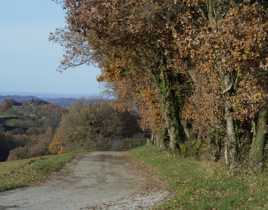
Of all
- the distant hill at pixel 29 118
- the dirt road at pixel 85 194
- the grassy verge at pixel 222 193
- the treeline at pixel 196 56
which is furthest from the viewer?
the distant hill at pixel 29 118

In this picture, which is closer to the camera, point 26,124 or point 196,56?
point 196,56

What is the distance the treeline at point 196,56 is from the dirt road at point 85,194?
160 inches

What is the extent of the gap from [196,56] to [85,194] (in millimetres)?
6011

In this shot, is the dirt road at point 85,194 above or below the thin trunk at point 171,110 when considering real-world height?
below

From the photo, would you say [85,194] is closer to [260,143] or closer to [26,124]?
[260,143]

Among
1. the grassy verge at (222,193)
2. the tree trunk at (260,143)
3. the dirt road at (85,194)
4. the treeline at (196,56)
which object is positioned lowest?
the dirt road at (85,194)

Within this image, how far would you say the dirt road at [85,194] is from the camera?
16.5 m

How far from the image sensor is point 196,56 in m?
20.8

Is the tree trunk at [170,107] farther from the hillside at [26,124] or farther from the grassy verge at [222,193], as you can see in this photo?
the hillside at [26,124]

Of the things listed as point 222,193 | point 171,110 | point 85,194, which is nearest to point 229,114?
point 85,194

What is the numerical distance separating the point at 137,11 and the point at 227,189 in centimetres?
978

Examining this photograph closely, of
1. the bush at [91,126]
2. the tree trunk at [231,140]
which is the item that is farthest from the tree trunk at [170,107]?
the bush at [91,126]

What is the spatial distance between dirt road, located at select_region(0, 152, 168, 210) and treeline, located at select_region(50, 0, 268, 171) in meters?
4.06

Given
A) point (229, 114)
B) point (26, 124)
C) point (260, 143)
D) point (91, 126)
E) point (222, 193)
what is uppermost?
point (229, 114)
